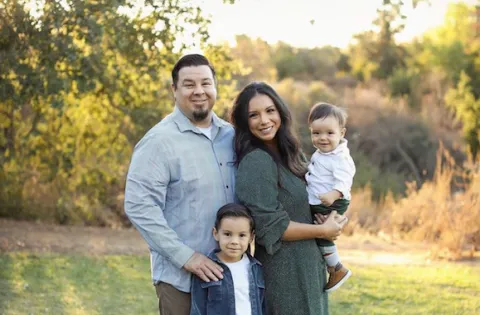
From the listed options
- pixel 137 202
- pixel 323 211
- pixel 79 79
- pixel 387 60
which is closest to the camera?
pixel 137 202

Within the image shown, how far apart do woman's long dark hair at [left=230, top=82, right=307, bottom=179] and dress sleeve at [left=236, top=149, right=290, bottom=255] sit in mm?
130

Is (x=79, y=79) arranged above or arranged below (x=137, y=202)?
above

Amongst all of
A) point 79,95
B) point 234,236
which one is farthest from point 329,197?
point 79,95

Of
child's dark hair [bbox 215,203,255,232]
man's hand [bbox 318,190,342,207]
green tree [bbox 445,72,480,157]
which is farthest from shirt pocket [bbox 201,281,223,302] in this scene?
green tree [bbox 445,72,480,157]

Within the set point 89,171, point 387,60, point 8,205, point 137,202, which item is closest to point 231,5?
point 89,171

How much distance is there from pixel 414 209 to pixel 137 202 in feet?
30.1

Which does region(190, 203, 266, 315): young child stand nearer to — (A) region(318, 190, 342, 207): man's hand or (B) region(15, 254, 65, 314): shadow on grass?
(A) region(318, 190, 342, 207): man's hand

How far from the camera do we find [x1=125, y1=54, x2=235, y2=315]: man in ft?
11.3

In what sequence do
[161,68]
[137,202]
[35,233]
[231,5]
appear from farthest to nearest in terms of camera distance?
[35,233], [161,68], [231,5], [137,202]

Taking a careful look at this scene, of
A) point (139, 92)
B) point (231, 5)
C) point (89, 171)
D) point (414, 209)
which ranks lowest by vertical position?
point (414, 209)

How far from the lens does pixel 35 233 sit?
440 inches

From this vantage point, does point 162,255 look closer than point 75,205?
Yes

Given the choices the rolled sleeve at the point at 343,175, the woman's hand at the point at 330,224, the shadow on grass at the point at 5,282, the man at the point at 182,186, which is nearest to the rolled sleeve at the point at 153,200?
the man at the point at 182,186

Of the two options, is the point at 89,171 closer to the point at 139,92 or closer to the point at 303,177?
the point at 139,92
